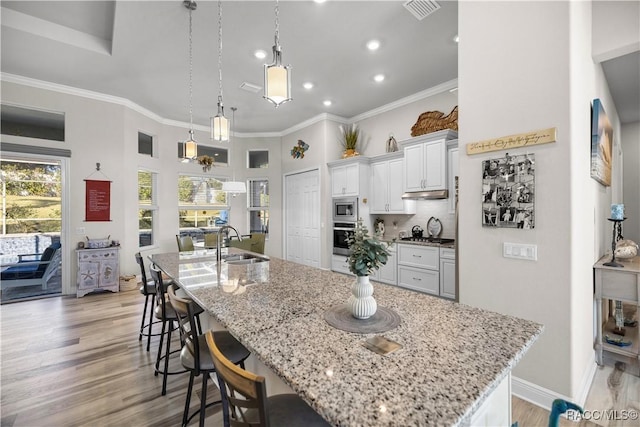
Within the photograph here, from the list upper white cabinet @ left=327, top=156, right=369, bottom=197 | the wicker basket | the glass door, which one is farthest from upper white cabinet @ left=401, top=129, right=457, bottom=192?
the glass door

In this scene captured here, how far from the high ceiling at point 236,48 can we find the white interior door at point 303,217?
73.8 inches

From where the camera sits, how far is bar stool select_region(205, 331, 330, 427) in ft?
2.71

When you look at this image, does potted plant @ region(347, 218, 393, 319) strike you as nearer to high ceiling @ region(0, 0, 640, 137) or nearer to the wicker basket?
high ceiling @ region(0, 0, 640, 137)

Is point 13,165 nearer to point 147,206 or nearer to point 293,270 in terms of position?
point 147,206

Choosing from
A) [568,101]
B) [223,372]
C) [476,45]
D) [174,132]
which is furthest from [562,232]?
[174,132]

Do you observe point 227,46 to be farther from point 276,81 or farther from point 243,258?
point 243,258

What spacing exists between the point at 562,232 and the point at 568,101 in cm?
86

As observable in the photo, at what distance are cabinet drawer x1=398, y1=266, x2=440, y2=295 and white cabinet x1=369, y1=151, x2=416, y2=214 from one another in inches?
40.0

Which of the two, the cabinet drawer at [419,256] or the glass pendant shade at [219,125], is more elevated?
the glass pendant shade at [219,125]

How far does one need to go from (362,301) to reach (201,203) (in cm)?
637

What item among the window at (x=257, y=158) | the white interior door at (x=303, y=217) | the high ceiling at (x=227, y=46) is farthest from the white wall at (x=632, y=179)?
the window at (x=257, y=158)

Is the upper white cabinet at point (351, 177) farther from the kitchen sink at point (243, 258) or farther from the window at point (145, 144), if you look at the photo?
the window at point (145, 144)

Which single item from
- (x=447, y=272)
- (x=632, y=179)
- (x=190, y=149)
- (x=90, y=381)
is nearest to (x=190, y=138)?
(x=190, y=149)

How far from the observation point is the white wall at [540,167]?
1.96 metres
